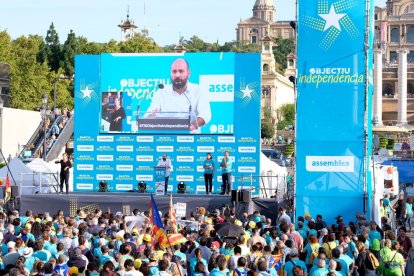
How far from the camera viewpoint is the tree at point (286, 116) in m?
139

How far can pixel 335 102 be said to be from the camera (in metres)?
30.2

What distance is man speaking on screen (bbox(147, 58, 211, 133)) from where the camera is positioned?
123ft

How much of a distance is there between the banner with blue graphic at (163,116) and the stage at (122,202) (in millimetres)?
2250

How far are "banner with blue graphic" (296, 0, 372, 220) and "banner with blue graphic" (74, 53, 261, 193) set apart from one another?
665 cm

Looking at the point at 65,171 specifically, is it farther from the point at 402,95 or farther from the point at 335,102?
the point at 402,95

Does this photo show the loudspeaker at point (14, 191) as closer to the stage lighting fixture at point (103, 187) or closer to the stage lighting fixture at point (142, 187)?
the stage lighting fixture at point (103, 187)

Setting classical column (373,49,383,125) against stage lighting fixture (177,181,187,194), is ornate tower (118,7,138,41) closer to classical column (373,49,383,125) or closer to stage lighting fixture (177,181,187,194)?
classical column (373,49,383,125)

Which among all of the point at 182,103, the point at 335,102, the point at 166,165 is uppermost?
the point at 182,103

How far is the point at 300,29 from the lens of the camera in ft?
99.7

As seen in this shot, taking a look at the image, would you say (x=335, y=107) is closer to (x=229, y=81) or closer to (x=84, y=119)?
(x=229, y=81)

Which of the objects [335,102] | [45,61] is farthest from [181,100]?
[45,61]

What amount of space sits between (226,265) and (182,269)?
87cm

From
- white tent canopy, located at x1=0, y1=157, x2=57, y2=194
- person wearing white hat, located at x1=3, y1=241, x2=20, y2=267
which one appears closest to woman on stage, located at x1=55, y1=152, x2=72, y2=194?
white tent canopy, located at x1=0, y1=157, x2=57, y2=194

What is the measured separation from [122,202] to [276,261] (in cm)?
1534
